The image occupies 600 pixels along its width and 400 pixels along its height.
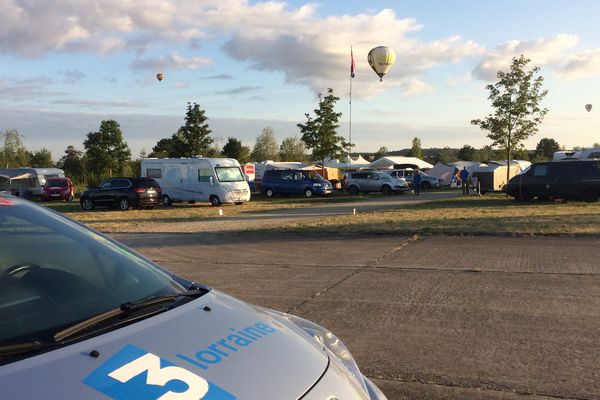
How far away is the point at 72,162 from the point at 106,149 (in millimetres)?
20531

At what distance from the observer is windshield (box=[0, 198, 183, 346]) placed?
2.24 meters

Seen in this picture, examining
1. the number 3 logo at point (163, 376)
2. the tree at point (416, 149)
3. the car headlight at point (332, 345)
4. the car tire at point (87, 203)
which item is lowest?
the car tire at point (87, 203)

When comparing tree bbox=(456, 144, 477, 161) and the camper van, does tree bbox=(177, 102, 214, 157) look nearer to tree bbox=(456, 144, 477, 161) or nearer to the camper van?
the camper van

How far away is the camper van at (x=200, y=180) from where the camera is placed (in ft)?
89.4

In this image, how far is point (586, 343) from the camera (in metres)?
4.79

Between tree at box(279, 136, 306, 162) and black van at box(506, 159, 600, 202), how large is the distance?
80.5m

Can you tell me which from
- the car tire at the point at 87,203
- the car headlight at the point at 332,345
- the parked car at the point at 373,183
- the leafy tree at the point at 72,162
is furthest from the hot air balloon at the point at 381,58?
the leafy tree at the point at 72,162

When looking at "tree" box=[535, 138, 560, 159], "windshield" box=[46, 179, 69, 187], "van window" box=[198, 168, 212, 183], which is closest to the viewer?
"van window" box=[198, 168, 212, 183]

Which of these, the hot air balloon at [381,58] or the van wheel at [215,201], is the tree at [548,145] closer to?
the hot air balloon at [381,58]

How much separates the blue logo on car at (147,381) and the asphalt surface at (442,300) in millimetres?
2329

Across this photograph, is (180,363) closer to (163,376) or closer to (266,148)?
(163,376)

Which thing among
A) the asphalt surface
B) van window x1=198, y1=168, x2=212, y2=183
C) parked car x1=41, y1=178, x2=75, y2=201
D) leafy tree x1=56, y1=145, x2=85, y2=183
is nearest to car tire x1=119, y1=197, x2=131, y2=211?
van window x1=198, y1=168, x2=212, y2=183

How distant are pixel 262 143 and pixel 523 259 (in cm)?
9585

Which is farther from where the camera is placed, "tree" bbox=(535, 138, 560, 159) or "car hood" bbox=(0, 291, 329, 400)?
"tree" bbox=(535, 138, 560, 159)
